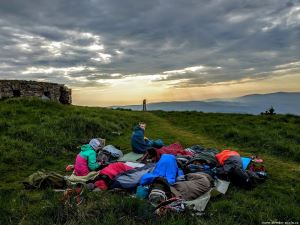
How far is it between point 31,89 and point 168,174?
79.2 ft

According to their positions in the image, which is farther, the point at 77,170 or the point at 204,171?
the point at 77,170

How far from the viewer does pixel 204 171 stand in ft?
33.2

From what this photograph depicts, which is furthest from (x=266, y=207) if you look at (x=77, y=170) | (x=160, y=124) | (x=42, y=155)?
(x=160, y=124)

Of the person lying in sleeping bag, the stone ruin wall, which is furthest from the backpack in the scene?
the stone ruin wall

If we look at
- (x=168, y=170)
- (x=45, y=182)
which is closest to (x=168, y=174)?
(x=168, y=170)

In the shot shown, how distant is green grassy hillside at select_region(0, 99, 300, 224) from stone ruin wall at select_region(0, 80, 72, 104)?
192 inches

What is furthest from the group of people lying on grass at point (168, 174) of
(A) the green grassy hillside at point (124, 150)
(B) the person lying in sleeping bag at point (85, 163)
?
(A) the green grassy hillside at point (124, 150)

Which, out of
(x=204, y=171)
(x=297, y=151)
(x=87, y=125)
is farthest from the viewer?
(x=87, y=125)

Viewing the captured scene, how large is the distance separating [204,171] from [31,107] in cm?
1624

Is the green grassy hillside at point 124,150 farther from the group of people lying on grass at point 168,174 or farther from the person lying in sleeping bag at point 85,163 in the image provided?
the person lying in sleeping bag at point 85,163

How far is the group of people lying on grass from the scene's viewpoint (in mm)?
8164

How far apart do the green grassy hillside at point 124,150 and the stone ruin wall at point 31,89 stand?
16.0 feet

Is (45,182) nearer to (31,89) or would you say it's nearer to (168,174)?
(168,174)

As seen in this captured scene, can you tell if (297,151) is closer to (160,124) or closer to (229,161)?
(229,161)
